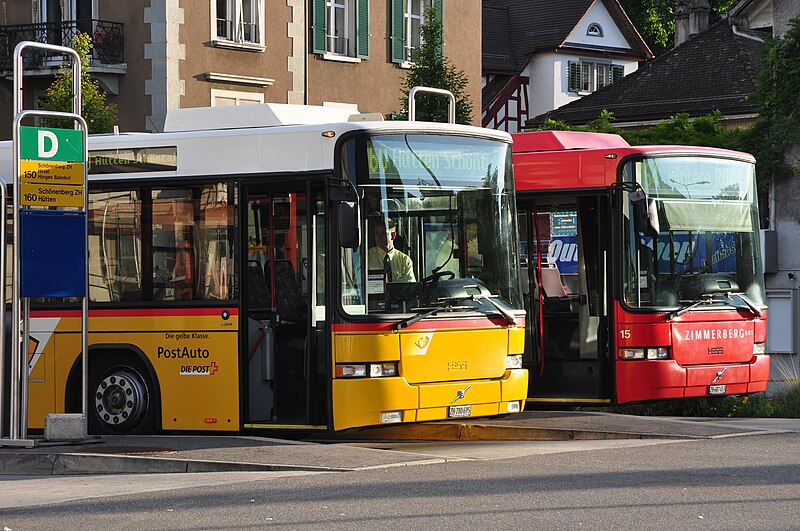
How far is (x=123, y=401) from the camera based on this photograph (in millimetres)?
15273

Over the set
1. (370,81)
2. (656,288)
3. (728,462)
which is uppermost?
(370,81)

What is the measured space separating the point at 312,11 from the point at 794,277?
44.8 feet

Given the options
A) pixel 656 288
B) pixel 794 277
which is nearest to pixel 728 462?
pixel 656 288

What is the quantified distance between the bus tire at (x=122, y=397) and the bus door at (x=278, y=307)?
1.10 m

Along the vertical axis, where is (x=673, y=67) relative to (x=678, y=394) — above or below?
above

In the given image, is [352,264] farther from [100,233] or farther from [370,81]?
[370,81]

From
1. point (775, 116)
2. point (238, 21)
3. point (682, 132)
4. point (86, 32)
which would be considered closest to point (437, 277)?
point (775, 116)

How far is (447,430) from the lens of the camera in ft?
52.1

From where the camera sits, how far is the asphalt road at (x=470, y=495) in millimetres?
9844

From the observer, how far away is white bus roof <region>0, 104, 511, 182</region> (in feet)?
46.3

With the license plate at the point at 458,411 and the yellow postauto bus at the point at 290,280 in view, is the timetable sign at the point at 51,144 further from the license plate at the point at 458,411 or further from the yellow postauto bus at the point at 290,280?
the license plate at the point at 458,411

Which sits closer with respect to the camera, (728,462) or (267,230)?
(728,462)

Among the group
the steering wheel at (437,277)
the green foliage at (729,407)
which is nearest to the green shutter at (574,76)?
the green foliage at (729,407)

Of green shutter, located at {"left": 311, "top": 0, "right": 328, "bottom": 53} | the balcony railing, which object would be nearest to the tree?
green shutter, located at {"left": 311, "top": 0, "right": 328, "bottom": 53}
